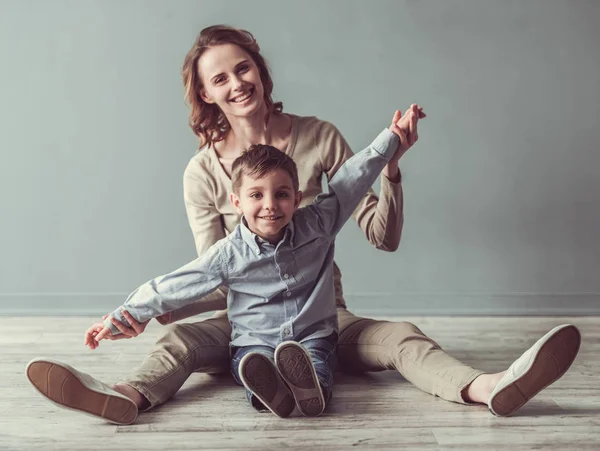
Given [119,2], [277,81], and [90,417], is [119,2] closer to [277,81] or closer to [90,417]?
[277,81]

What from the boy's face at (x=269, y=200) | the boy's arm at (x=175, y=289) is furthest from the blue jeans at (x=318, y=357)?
the boy's face at (x=269, y=200)

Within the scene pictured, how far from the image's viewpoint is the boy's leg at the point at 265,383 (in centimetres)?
171

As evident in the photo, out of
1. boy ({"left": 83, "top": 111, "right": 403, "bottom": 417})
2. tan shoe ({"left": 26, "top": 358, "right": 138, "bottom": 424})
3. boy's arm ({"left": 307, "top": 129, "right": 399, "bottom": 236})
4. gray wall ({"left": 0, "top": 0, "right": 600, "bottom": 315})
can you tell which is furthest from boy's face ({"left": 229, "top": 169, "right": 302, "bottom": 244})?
gray wall ({"left": 0, "top": 0, "right": 600, "bottom": 315})

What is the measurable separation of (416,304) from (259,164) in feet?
3.92

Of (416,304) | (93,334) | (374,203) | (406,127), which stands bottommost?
(416,304)

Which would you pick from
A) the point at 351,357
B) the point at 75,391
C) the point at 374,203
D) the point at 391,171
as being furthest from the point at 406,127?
the point at 75,391

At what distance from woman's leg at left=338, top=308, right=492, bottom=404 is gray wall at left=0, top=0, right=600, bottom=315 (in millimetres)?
729

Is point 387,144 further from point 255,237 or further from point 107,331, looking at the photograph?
point 107,331

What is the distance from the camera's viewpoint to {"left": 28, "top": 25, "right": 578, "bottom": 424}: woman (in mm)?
1842

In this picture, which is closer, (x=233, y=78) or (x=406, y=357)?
(x=406, y=357)

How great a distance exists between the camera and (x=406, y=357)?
1.94 metres

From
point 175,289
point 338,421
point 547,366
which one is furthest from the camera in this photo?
point 175,289

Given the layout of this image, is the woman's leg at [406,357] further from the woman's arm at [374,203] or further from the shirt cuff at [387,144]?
the shirt cuff at [387,144]

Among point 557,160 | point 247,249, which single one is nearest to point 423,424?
point 247,249
